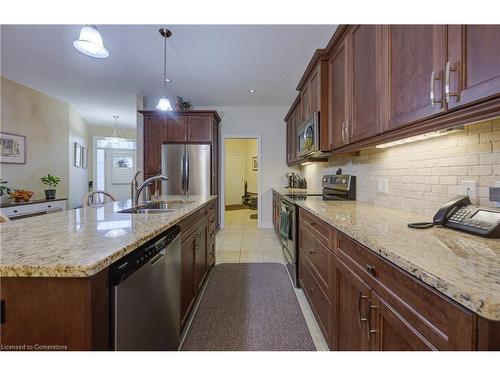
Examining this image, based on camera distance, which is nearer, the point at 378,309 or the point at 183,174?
the point at 378,309

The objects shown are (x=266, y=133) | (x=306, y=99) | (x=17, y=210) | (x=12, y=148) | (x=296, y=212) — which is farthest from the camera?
(x=266, y=133)

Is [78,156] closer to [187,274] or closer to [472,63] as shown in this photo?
[187,274]

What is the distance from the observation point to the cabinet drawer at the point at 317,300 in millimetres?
1445

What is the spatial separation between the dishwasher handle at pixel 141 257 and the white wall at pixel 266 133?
3.92m

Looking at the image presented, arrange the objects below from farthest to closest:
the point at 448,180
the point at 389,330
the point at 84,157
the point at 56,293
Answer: the point at 84,157
the point at 448,180
the point at 389,330
the point at 56,293

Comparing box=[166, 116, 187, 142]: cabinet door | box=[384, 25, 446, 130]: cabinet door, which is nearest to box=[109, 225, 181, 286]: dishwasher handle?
box=[384, 25, 446, 130]: cabinet door

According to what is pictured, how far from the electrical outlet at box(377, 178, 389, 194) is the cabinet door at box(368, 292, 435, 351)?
46.4 inches

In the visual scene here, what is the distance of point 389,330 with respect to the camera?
0.81m

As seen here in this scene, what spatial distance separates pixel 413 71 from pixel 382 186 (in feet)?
3.24

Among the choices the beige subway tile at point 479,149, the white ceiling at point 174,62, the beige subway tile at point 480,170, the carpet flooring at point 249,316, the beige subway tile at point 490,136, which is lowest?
the carpet flooring at point 249,316

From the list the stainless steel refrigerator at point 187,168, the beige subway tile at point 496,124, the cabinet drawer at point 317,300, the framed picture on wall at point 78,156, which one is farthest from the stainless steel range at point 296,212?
the framed picture on wall at point 78,156

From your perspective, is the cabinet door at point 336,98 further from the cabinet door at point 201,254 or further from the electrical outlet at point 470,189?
the cabinet door at point 201,254

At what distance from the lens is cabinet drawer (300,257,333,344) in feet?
4.74

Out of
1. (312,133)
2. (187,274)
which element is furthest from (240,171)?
(187,274)
